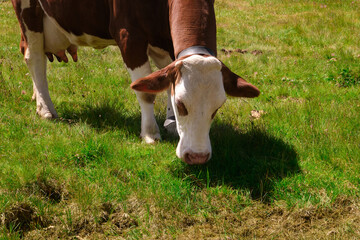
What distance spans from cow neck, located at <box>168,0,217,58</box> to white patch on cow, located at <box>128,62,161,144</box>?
72 cm

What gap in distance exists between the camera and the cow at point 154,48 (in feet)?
10.9

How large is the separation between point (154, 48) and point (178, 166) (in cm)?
149

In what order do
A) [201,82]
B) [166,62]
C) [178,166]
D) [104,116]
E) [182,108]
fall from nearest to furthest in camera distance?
[201,82]
[182,108]
[178,166]
[166,62]
[104,116]

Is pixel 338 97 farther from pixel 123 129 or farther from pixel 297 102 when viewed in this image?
pixel 123 129

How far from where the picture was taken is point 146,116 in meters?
4.56

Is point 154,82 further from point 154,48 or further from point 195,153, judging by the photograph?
point 154,48

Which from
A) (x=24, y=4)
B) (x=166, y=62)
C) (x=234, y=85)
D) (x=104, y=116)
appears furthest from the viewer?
(x=24, y=4)

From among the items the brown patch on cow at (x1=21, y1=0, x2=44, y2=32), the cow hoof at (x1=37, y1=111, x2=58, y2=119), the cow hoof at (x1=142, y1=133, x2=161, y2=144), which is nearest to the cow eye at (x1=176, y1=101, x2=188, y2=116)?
the cow hoof at (x1=142, y1=133, x2=161, y2=144)

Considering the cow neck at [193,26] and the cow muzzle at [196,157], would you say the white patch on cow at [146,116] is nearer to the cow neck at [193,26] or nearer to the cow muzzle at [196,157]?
the cow neck at [193,26]

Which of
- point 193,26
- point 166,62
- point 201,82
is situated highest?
point 193,26

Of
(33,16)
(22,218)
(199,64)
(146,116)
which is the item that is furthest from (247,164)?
(33,16)

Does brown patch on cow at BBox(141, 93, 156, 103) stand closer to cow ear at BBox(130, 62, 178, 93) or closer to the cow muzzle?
cow ear at BBox(130, 62, 178, 93)

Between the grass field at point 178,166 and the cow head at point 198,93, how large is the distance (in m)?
0.36

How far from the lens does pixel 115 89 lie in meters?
5.98
